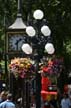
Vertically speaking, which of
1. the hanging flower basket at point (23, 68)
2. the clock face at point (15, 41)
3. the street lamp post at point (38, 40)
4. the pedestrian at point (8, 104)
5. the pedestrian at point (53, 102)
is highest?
the street lamp post at point (38, 40)

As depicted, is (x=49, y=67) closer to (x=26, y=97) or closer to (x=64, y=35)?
(x=26, y=97)

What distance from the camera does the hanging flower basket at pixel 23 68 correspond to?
A: 1819 centimetres

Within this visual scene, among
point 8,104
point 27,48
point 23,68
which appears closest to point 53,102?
point 23,68

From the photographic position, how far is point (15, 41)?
18578mm

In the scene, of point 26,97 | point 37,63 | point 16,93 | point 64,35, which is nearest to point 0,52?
point 16,93

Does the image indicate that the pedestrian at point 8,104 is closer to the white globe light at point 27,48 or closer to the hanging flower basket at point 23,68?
the hanging flower basket at point 23,68

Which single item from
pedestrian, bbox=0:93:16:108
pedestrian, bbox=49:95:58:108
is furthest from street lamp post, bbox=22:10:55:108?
pedestrian, bbox=49:95:58:108

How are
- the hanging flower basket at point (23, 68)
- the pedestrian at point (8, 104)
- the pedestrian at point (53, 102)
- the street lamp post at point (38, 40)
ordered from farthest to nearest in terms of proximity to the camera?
the pedestrian at point (53, 102), the hanging flower basket at point (23, 68), the pedestrian at point (8, 104), the street lamp post at point (38, 40)

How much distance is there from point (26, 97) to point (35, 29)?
2753 mm

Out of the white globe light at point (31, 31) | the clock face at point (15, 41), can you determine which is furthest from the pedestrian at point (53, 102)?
the white globe light at point (31, 31)

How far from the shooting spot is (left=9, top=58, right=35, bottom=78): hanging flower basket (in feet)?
59.7

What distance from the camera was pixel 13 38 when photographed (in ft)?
61.2

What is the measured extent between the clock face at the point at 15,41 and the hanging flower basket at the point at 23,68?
0.48 m

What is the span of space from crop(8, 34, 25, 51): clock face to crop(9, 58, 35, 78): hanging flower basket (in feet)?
1.57
